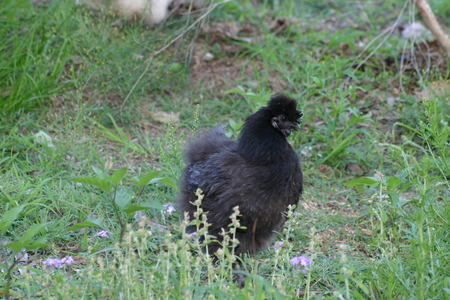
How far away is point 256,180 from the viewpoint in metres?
3.56

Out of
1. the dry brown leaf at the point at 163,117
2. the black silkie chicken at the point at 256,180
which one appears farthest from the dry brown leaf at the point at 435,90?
the dry brown leaf at the point at 163,117

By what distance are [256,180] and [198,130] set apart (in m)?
2.05

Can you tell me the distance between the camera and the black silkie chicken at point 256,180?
3.55 meters

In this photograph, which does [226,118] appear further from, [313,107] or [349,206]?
[349,206]

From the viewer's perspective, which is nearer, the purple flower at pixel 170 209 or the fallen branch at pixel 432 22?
the purple flower at pixel 170 209

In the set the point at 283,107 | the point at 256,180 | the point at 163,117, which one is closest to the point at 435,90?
the point at 283,107

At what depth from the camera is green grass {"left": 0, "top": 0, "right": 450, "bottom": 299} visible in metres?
3.44

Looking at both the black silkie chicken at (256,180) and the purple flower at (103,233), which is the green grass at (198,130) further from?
the black silkie chicken at (256,180)

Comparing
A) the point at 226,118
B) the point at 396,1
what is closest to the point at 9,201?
the point at 226,118

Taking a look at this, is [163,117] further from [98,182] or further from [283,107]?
[98,182]

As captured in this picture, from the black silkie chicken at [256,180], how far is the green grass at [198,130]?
0.66 ft

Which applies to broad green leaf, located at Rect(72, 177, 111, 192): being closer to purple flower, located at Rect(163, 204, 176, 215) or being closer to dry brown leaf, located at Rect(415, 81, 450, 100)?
purple flower, located at Rect(163, 204, 176, 215)

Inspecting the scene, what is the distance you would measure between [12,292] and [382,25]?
19.6 feet

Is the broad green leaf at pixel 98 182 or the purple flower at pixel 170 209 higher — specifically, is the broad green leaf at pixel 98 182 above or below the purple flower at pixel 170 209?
above
